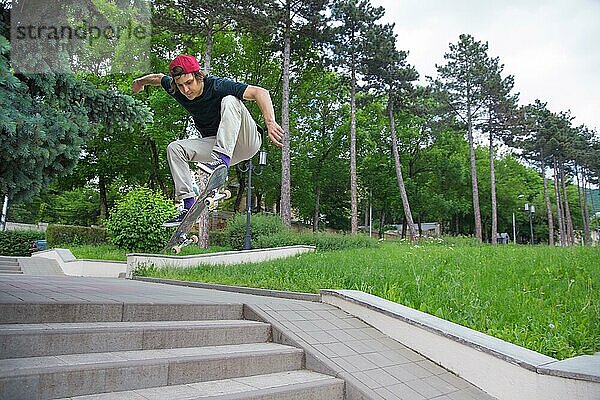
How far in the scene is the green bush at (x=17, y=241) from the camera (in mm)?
22812

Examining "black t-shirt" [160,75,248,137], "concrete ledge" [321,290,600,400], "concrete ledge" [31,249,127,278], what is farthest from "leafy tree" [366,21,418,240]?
"black t-shirt" [160,75,248,137]

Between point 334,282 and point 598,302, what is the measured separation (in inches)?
144

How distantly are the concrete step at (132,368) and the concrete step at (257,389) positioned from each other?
76mm

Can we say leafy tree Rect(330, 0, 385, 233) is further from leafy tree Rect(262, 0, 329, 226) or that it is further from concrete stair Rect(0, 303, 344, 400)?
concrete stair Rect(0, 303, 344, 400)

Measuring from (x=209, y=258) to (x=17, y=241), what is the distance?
13640 millimetres

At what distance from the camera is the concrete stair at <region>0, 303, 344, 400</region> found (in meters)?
3.29

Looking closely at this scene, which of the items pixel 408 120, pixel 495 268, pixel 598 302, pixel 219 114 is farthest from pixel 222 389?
pixel 408 120

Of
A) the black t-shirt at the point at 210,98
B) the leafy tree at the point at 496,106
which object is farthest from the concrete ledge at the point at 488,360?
the leafy tree at the point at 496,106

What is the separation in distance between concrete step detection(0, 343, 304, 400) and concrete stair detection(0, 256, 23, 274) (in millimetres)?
12909

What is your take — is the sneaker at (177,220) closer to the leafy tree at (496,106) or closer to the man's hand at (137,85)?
the man's hand at (137,85)

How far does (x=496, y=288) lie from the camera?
23.9 feet

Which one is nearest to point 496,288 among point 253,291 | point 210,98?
point 253,291

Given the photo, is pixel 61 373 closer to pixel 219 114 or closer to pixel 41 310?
pixel 41 310

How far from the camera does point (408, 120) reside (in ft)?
122
